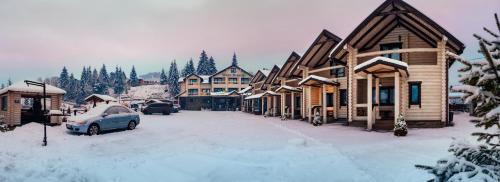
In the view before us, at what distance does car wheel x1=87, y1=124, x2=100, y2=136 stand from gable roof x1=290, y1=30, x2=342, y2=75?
1512cm

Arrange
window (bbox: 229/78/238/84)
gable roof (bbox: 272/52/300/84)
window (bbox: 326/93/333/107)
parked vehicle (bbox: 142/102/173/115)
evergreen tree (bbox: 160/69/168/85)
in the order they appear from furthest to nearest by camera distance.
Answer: evergreen tree (bbox: 160/69/168/85), window (bbox: 229/78/238/84), parked vehicle (bbox: 142/102/173/115), gable roof (bbox: 272/52/300/84), window (bbox: 326/93/333/107)

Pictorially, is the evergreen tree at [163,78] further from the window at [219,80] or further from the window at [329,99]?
the window at [329,99]

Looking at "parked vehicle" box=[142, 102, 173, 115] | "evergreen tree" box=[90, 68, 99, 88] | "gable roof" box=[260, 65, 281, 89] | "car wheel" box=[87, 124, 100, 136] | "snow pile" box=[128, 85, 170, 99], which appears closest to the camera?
"car wheel" box=[87, 124, 100, 136]

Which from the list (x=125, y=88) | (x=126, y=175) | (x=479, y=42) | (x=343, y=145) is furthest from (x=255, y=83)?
(x=125, y=88)

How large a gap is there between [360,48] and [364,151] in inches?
→ 419

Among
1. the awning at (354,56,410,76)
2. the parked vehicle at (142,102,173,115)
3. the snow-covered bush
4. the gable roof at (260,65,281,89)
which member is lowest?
the parked vehicle at (142,102,173,115)

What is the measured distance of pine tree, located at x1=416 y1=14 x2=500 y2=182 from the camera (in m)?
3.51

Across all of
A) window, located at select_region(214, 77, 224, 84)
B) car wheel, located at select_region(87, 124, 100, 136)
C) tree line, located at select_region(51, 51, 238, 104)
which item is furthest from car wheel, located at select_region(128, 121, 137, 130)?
tree line, located at select_region(51, 51, 238, 104)

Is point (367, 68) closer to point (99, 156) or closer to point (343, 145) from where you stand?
point (343, 145)

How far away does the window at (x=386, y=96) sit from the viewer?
18812 mm

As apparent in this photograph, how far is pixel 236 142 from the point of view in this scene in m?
12.4

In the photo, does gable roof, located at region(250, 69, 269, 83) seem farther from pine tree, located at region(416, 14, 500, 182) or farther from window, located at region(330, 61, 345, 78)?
pine tree, located at region(416, 14, 500, 182)

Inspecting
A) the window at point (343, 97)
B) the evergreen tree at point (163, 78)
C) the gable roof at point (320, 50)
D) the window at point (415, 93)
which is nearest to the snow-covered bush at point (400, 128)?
the window at point (415, 93)

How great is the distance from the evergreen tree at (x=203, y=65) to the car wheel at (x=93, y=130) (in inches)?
2904
